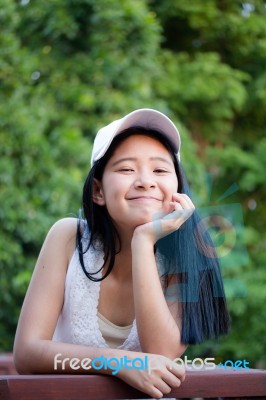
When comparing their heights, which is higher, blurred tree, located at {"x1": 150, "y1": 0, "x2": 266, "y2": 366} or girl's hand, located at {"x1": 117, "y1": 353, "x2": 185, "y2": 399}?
girl's hand, located at {"x1": 117, "y1": 353, "x2": 185, "y2": 399}

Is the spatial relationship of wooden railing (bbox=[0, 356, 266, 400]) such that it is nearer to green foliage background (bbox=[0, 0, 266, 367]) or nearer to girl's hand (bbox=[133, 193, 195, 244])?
girl's hand (bbox=[133, 193, 195, 244])

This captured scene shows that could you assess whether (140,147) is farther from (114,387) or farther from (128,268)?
(114,387)

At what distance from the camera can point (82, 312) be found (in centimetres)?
193

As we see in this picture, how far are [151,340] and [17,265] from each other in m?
3.66

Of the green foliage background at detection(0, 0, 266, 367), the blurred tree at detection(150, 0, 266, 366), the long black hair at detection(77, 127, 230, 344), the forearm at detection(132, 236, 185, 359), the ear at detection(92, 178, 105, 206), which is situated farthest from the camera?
the blurred tree at detection(150, 0, 266, 366)

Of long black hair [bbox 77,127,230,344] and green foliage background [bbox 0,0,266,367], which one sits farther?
green foliage background [bbox 0,0,266,367]

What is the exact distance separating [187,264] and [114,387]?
1.43 feet

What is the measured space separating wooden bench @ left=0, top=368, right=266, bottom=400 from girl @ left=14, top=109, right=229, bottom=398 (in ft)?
0.45

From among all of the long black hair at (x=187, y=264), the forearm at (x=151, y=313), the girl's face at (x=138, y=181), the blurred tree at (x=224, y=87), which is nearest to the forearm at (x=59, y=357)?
the forearm at (x=151, y=313)

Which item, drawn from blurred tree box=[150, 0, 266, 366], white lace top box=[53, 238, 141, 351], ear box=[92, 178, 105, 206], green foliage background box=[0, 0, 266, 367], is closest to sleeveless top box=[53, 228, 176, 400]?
white lace top box=[53, 238, 141, 351]

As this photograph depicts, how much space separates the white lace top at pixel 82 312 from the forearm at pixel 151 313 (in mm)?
150

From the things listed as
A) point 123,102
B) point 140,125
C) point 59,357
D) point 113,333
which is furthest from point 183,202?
point 123,102

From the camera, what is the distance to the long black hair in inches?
72.7

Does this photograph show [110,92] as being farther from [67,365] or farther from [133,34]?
[67,365]
